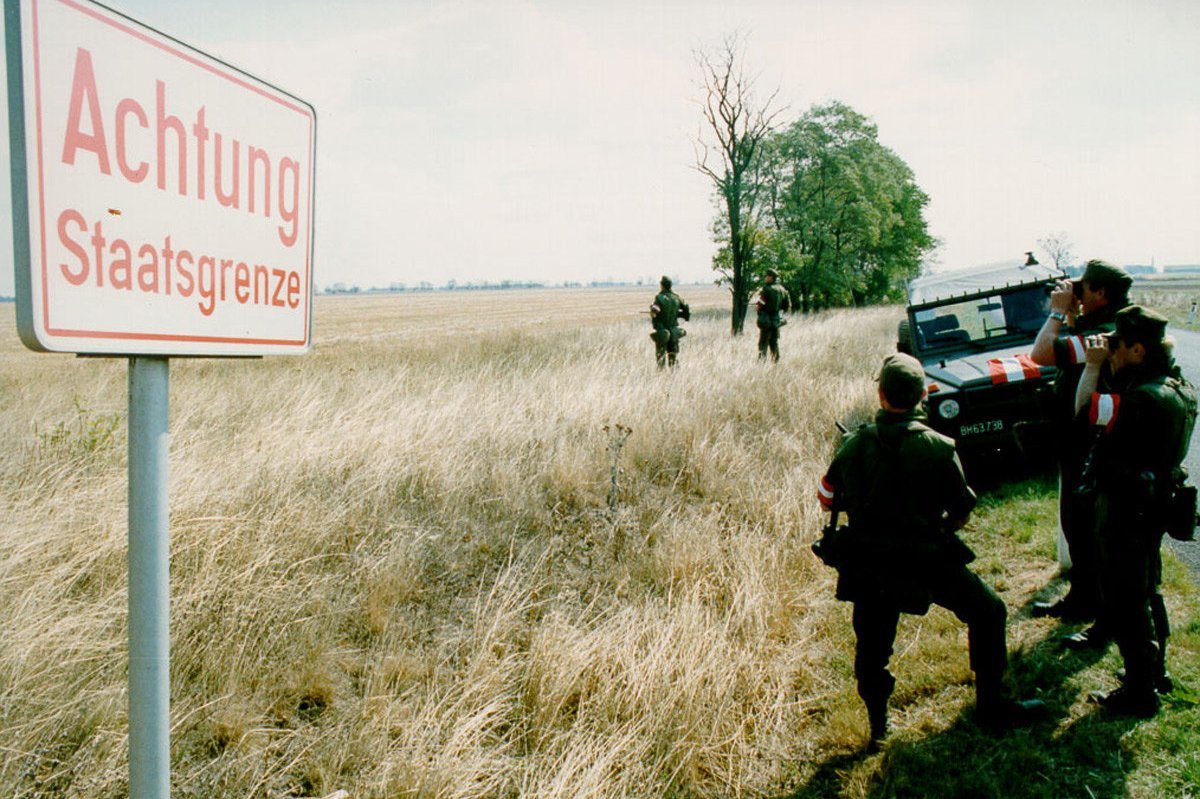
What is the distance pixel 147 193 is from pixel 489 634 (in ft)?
8.67

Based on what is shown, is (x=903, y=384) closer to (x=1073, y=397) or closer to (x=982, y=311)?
(x=1073, y=397)

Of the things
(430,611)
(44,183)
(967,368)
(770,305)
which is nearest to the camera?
(44,183)

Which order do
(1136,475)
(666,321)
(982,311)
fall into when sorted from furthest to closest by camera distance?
(666,321) → (982,311) → (1136,475)

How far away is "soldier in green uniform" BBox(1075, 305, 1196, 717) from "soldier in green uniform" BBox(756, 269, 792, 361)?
9.85 m

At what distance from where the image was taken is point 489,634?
3.38 metres

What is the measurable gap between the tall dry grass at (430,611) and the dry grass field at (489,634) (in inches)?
0.7

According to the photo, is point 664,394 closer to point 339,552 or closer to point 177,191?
point 339,552

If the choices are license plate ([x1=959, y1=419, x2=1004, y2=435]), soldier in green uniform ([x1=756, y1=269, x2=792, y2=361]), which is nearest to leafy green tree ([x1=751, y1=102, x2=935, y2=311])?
soldier in green uniform ([x1=756, y1=269, x2=792, y2=361])

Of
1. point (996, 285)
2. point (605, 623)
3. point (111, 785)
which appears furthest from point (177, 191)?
point (996, 285)

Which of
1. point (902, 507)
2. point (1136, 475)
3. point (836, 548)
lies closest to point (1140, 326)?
point (1136, 475)

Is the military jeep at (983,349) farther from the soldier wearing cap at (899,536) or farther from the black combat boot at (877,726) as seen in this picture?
the black combat boot at (877,726)

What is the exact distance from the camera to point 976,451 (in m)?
6.61

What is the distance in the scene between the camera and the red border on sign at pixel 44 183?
103cm

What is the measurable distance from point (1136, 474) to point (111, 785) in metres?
4.33
